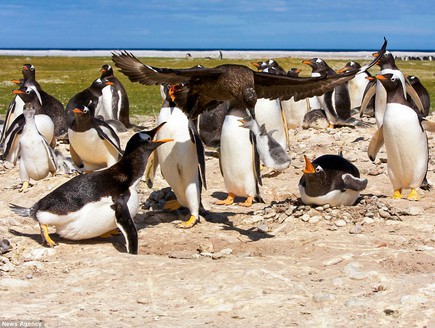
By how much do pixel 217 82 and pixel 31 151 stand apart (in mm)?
3838

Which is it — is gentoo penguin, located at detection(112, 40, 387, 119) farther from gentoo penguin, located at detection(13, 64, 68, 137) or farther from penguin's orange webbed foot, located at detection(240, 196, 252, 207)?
gentoo penguin, located at detection(13, 64, 68, 137)

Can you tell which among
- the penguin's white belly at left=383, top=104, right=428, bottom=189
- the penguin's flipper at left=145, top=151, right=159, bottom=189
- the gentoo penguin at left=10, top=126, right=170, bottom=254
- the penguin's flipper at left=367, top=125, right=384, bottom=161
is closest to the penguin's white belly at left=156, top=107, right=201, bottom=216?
the penguin's flipper at left=145, top=151, right=159, bottom=189

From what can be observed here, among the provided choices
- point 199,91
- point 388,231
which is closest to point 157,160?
point 199,91

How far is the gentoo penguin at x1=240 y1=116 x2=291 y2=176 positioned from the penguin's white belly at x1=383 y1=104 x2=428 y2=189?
1.40 meters

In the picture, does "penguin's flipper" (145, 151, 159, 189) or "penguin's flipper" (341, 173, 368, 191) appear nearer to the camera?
"penguin's flipper" (341, 173, 368, 191)

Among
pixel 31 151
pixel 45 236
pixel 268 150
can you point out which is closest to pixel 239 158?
pixel 268 150

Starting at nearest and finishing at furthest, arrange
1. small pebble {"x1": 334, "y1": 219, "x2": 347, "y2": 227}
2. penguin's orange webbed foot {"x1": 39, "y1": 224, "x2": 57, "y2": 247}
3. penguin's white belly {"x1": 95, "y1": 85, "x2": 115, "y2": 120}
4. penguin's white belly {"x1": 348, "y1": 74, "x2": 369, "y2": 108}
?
penguin's orange webbed foot {"x1": 39, "y1": 224, "x2": 57, "y2": 247} < small pebble {"x1": 334, "y1": 219, "x2": 347, "y2": 227} < penguin's white belly {"x1": 95, "y1": 85, "x2": 115, "y2": 120} < penguin's white belly {"x1": 348, "y1": 74, "x2": 369, "y2": 108}

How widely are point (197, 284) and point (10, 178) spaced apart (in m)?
6.44

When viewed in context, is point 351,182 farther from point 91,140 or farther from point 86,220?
point 91,140

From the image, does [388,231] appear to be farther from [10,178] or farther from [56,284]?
[10,178]

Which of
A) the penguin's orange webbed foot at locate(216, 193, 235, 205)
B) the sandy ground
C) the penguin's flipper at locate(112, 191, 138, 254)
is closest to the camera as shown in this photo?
the sandy ground

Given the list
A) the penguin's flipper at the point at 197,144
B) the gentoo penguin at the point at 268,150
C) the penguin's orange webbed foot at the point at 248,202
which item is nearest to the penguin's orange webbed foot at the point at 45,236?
the penguin's flipper at the point at 197,144

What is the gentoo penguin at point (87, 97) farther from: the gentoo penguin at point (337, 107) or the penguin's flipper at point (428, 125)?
the penguin's flipper at point (428, 125)

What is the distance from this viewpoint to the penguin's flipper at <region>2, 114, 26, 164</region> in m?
10.7
